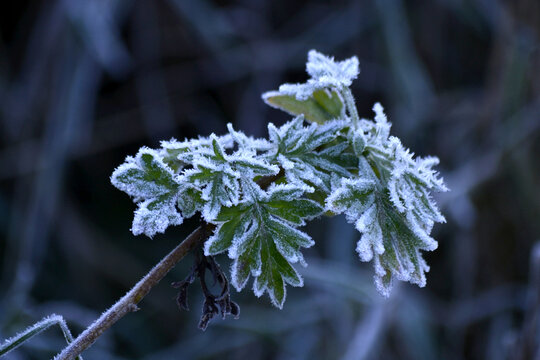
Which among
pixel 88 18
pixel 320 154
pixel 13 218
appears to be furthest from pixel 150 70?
pixel 320 154

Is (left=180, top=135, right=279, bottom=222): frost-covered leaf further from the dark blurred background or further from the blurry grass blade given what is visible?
the dark blurred background

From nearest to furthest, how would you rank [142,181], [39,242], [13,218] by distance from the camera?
[142,181] < [39,242] < [13,218]

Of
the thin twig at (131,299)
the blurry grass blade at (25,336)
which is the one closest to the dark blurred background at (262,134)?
the blurry grass blade at (25,336)

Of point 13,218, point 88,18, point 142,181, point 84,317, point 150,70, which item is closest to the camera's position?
point 142,181

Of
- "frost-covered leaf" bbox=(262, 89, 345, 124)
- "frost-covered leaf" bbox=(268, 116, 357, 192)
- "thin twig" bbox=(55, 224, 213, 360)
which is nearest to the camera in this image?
"thin twig" bbox=(55, 224, 213, 360)

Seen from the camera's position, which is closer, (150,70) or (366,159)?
(366,159)

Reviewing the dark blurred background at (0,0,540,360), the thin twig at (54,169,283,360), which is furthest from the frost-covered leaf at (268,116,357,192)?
the dark blurred background at (0,0,540,360)

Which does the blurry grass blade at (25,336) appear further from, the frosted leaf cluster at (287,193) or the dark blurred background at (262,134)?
the dark blurred background at (262,134)

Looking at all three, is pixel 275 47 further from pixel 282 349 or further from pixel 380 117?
pixel 380 117
